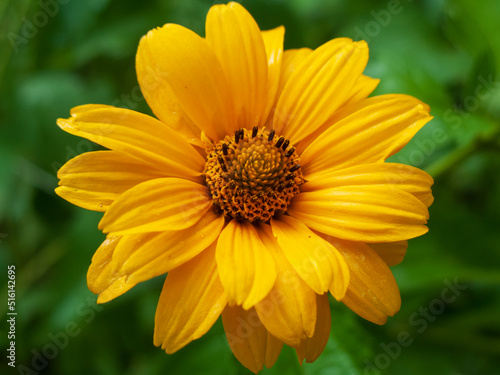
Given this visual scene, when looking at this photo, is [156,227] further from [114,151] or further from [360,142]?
[360,142]

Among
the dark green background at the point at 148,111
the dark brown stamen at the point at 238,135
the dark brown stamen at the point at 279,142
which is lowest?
the dark green background at the point at 148,111

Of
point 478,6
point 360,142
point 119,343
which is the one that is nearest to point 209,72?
point 360,142

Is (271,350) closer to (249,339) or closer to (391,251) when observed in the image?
(249,339)

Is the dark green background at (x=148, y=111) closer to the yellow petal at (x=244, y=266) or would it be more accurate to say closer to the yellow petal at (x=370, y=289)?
the yellow petal at (x=370, y=289)

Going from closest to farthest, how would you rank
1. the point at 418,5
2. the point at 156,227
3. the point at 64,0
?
1. the point at 156,227
2. the point at 64,0
3. the point at 418,5

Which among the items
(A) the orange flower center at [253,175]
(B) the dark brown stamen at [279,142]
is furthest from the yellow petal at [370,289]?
(B) the dark brown stamen at [279,142]
